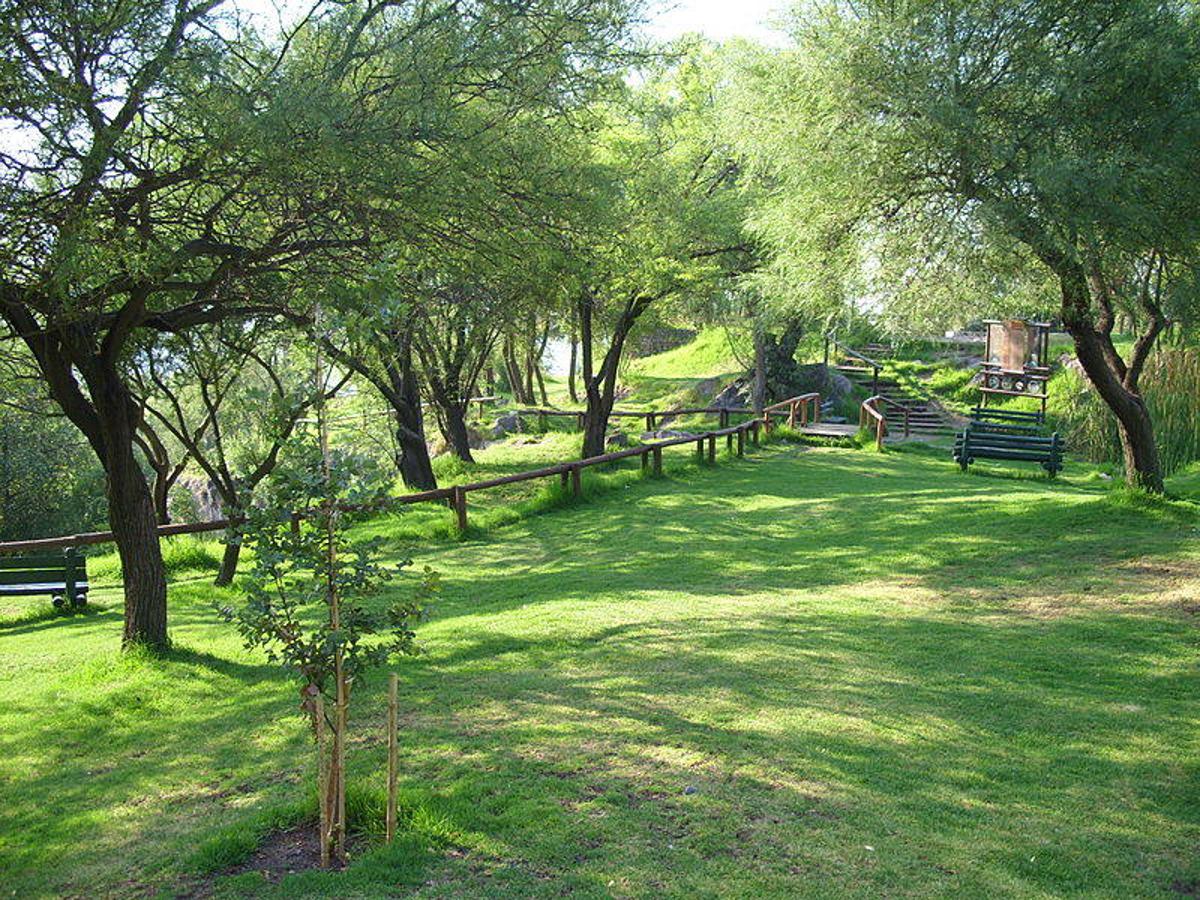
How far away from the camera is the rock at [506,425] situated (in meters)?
30.3

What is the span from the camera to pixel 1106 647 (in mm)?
7891

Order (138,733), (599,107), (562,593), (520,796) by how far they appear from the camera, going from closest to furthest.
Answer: (520,796)
(138,733)
(562,593)
(599,107)

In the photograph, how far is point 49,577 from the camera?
1248cm

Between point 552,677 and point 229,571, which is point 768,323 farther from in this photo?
point 552,677

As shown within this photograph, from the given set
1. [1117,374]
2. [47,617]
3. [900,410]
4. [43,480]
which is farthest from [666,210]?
[43,480]

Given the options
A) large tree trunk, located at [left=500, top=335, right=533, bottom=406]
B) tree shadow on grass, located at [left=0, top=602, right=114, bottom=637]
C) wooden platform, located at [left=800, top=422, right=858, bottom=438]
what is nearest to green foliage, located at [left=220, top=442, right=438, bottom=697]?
tree shadow on grass, located at [left=0, top=602, right=114, bottom=637]

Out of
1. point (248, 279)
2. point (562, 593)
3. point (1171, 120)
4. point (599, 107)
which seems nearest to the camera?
point (248, 279)

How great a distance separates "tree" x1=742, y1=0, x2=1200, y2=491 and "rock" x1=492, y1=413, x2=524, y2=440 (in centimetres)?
1923

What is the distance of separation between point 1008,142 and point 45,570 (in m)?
12.1

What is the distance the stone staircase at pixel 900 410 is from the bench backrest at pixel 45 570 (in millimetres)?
19286

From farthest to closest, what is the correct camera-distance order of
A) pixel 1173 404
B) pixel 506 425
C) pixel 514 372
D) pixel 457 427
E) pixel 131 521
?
pixel 514 372, pixel 506 425, pixel 457 427, pixel 1173 404, pixel 131 521

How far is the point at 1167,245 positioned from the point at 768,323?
11.8 meters

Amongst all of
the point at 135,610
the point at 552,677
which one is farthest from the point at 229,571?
the point at 552,677

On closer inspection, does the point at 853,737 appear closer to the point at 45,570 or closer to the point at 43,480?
the point at 45,570
